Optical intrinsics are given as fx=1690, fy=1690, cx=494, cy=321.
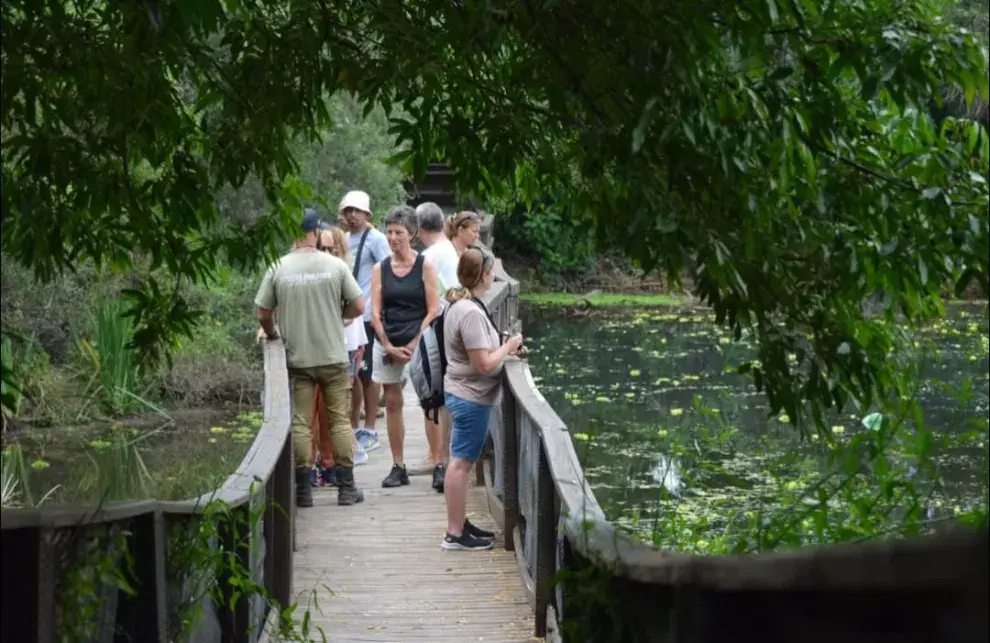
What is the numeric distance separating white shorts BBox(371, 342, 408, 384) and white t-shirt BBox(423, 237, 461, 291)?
575 millimetres

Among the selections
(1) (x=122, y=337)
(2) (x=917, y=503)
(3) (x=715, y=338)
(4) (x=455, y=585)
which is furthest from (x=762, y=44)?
(3) (x=715, y=338)

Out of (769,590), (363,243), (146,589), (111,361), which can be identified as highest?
(363,243)

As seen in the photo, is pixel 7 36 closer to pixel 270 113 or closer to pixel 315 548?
pixel 270 113

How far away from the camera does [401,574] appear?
916cm

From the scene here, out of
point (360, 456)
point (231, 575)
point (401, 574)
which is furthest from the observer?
point (360, 456)

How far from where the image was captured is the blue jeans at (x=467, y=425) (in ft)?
28.4

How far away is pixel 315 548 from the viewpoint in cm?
973

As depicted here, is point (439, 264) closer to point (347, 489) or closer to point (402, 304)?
point (402, 304)

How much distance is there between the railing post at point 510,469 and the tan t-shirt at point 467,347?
2.07 feet

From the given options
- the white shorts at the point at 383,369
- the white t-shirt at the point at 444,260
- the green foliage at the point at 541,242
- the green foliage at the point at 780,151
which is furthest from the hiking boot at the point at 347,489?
the green foliage at the point at 541,242

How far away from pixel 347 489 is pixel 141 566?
18.0 ft

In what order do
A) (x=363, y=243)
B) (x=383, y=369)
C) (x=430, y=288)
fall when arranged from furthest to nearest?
(x=363, y=243) < (x=383, y=369) < (x=430, y=288)

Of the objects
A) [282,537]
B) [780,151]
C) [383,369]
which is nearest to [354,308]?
[383,369]

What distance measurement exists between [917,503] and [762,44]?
4.08 ft
